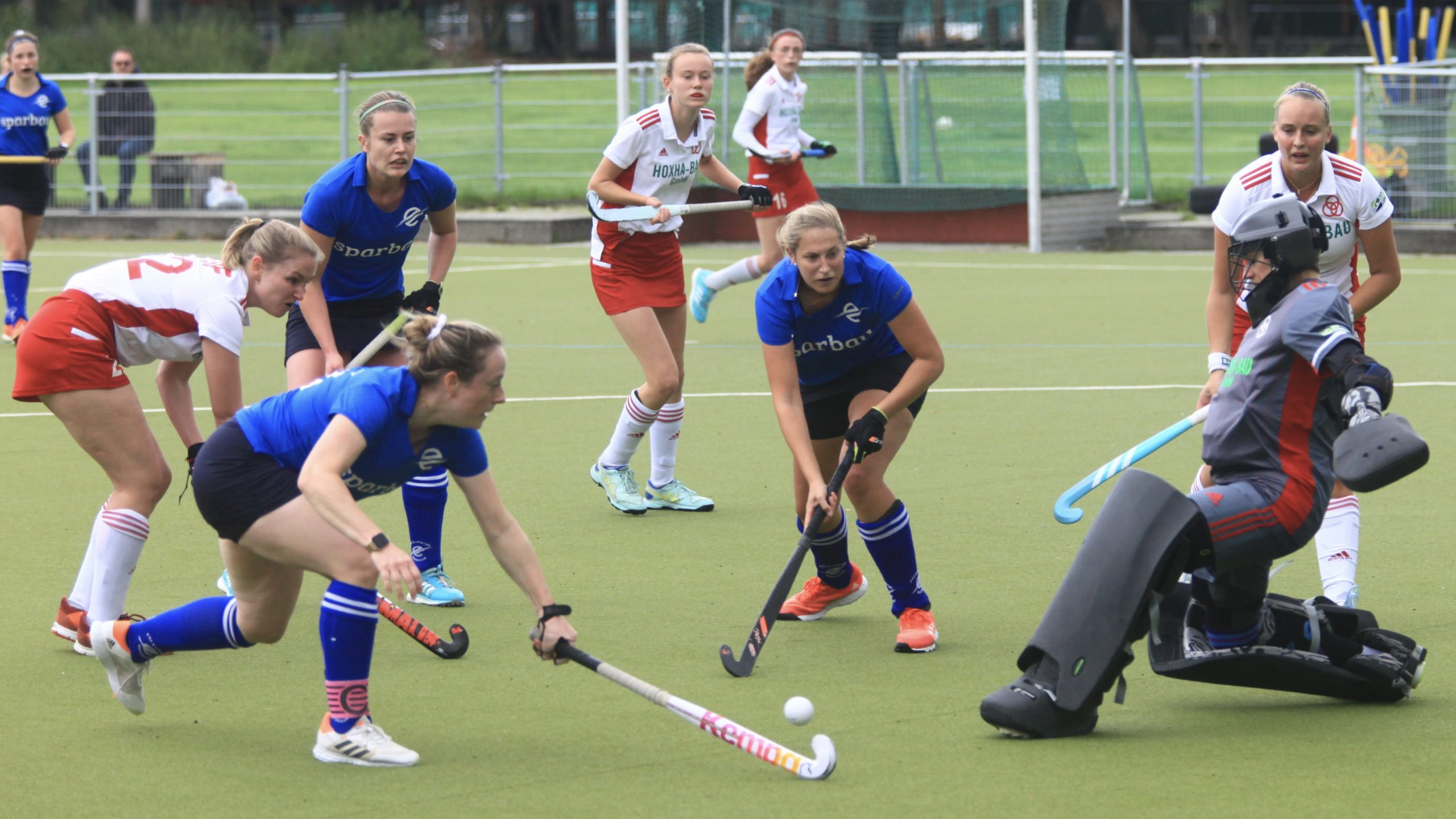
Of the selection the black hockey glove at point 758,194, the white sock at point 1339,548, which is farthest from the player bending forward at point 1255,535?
the black hockey glove at point 758,194

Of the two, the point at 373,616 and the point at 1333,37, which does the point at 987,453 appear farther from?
the point at 1333,37

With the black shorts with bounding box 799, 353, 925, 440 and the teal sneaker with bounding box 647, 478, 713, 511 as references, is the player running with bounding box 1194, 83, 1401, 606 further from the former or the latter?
the teal sneaker with bounding box 647, 478, 713, 511

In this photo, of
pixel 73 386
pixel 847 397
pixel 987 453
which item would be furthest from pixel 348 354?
pixel 987 453

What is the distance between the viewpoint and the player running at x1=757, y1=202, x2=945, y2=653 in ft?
15.9

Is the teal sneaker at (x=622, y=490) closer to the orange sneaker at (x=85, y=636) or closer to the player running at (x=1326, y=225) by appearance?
the orange sneaker at (x=85, y=636)

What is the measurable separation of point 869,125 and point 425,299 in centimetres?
1187

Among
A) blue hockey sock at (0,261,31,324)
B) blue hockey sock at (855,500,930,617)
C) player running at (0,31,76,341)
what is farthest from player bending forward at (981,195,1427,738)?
blue hockey sock at (0,261,31,324)

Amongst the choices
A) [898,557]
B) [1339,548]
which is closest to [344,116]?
[898,557]

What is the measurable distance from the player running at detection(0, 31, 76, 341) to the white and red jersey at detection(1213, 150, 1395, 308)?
815 centimetres

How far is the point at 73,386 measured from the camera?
481 cm

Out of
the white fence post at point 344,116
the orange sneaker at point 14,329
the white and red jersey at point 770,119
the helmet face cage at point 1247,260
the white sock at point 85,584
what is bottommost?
the white sock at point 85,584

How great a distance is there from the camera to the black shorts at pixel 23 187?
1094 centimetres

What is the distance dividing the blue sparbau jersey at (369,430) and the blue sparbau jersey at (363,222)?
1.54m

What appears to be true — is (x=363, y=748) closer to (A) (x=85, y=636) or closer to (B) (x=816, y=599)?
(A) (x=85, y=636)
